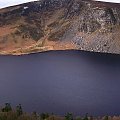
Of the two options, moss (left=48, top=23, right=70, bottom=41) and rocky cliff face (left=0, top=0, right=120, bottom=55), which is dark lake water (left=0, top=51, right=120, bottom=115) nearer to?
rocky cliff face (left=0, top=0, right=120, bottom=55)

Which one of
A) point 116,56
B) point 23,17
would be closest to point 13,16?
point 23,17

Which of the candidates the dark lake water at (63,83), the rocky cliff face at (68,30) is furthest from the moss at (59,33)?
the dark lake water at (63,83)

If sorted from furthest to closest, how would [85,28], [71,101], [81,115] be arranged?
[85,28] → [71,101] → [81,115]

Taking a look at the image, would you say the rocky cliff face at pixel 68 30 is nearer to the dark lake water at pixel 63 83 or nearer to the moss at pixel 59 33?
the moss at pixel 59 33

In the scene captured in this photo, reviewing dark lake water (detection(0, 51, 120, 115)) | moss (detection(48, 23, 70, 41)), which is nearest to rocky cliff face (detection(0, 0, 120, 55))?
moss (detection(48, 23, 70, 41))

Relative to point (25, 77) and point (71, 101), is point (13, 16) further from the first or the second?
point (71, 101)

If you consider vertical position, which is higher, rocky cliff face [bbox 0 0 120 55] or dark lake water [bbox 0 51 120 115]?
rocky cliff face [bbox 0 0 120 55]
